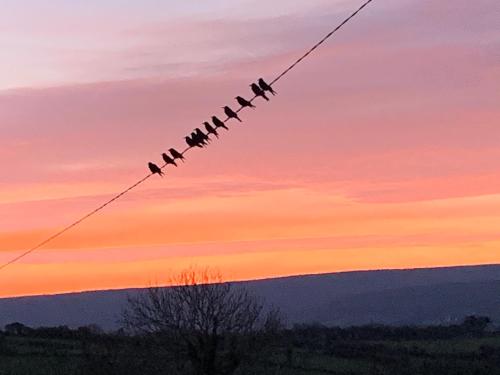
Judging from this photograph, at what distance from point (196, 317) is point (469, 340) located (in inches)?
1864

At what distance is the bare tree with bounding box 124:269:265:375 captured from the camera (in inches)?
1935

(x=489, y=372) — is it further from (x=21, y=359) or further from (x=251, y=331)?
(x=21, y=359)

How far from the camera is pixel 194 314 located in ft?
167

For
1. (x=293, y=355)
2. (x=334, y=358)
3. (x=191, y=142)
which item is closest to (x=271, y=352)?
(x=293, y=355)

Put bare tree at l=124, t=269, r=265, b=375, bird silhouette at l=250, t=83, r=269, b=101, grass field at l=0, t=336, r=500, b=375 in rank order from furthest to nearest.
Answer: grass field at l=0, t=336, r=500, b=375 → bare tree at l=124, t=269, r=265, b=375 → bird silhouette at l=250, t=83, r=269, b=101

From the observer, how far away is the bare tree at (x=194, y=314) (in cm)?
4916

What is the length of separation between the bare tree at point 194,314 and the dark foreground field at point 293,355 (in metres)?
0.92

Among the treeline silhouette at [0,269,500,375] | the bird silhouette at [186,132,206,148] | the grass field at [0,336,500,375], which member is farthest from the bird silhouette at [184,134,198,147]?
the grass field at [0,336,500,375]

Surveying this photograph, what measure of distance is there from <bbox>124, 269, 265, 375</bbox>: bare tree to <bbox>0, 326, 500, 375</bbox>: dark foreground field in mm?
920

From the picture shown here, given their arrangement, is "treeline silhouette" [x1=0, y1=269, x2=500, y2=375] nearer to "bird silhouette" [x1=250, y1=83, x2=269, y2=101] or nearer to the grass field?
the grass field

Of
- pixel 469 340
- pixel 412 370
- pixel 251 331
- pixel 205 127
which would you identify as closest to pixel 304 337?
pixel 469 340

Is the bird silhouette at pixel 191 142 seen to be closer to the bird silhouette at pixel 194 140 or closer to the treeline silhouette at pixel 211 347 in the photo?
the bird silhouette at pixel 194 140

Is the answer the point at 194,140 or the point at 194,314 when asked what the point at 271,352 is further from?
the point at 194,140

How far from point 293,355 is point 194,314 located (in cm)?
2279
